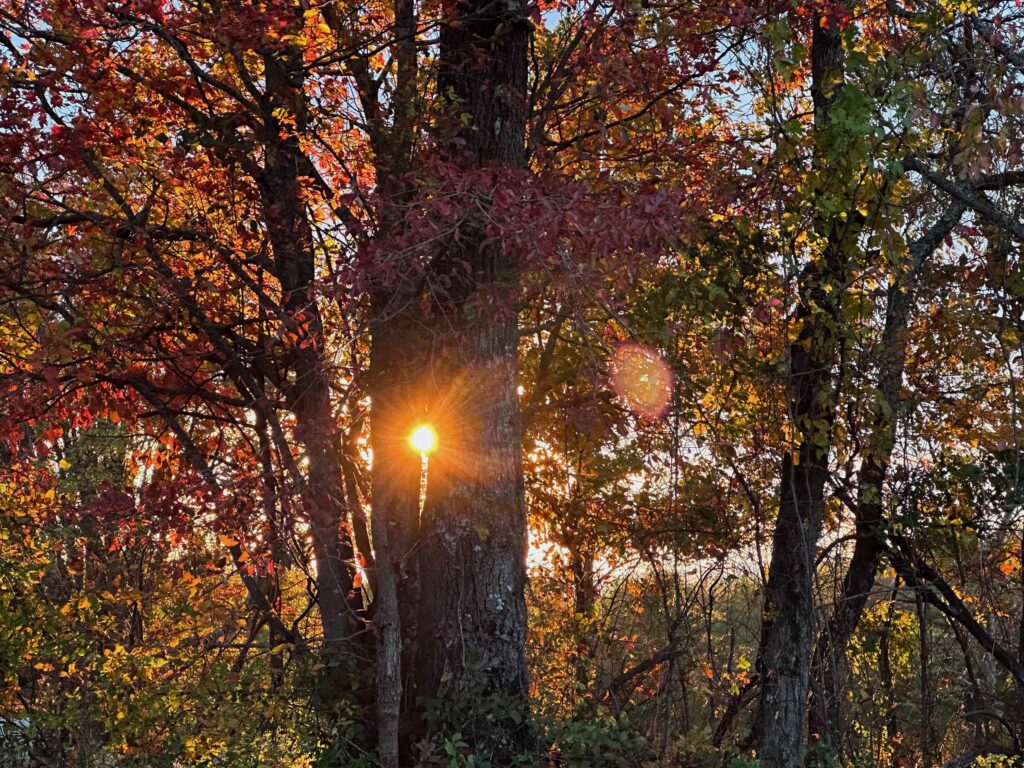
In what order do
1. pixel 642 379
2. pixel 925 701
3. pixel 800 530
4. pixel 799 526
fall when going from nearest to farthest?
pixel 799 526, pixel 800 530, pixel 642 379, pixel 925 701

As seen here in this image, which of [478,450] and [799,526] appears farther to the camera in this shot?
[799,526]

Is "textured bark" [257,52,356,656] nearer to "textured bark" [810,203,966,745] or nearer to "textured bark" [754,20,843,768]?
"textured bark" [754,20,843,768]

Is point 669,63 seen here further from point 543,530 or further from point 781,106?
point 543,530

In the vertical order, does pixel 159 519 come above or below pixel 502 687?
above

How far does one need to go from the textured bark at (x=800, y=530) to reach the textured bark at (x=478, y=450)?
2.36m

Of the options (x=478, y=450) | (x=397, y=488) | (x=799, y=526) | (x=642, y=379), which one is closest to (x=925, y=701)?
(x=799, y=526)

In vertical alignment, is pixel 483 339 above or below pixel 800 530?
above

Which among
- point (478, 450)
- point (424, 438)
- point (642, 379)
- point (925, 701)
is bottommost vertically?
point (925, 701)

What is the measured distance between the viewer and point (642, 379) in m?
8.02

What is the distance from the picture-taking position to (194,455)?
23.2 ft

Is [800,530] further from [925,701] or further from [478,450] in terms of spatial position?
[925,701]

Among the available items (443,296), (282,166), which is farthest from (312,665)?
(282,166)

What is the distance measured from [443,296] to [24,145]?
3.44 m

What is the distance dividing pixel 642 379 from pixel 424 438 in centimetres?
227
